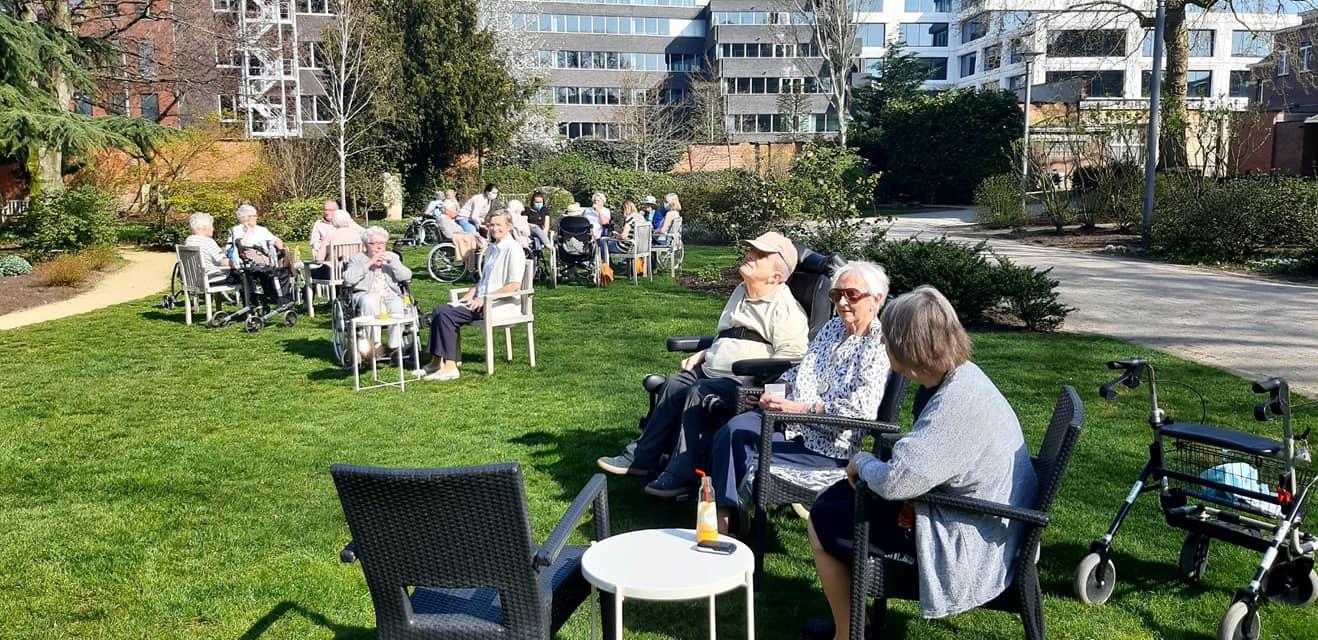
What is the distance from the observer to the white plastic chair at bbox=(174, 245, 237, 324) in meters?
11.2

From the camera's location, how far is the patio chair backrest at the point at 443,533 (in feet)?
8.18

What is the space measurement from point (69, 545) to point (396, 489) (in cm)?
292

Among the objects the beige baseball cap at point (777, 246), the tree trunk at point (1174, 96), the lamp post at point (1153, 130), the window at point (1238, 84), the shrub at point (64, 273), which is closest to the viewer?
the beige baseball cap at point (777, 246)

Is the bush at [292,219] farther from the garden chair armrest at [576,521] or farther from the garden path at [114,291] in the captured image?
the garden chair armrest at [576,521]

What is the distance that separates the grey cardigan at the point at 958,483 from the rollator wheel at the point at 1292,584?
1378mm

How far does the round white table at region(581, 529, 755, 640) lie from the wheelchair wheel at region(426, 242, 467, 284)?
12.6 m

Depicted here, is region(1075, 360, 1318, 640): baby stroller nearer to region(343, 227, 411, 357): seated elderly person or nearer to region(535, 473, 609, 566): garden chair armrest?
region(535, 473, 609, 566): garden chair armrest

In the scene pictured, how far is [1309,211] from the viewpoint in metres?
15.9

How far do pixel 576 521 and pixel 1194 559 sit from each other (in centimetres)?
266

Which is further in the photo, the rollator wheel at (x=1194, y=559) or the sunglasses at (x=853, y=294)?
the sunglasses at (x=853, y=294)

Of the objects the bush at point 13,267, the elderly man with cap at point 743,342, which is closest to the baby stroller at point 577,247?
the bush at point 13,267

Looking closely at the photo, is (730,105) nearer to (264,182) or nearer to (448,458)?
(264,182)

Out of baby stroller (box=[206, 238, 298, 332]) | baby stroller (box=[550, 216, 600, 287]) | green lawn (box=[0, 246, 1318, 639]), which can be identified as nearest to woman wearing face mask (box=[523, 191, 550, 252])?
baby stroller (box=[550, 216, 600, 287])

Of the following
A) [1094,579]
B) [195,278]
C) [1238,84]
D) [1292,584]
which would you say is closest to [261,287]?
[195,278]
